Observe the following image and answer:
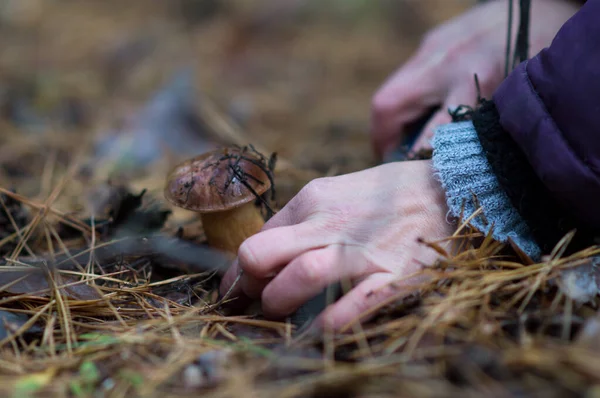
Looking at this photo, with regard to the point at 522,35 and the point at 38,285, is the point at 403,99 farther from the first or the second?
the point at 38,285

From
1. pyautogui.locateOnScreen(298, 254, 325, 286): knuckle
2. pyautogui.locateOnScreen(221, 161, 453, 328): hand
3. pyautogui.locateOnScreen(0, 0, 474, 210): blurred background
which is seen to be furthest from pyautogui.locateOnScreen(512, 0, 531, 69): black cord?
pyautogui.locateOnScreen(298, 254, 325, 286): knuckle

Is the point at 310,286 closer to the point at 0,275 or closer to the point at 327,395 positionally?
the point at 327,395

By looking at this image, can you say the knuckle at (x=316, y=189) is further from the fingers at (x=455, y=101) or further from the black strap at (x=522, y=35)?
the black strap at (x=522, y=35)

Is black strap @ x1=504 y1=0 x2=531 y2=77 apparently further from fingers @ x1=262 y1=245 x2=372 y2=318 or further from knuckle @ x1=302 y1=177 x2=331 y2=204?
fingers @ x1=262 y1=245 x2=372 y2=318

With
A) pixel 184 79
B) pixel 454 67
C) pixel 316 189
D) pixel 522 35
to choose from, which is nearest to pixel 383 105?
pixel 454 67

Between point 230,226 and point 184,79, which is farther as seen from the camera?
point 184,79

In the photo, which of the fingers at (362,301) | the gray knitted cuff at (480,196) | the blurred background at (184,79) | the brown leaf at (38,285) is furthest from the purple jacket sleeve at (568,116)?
the brown leaf at (38,285)

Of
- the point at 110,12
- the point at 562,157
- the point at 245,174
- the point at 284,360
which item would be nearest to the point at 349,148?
the point at 245,174
